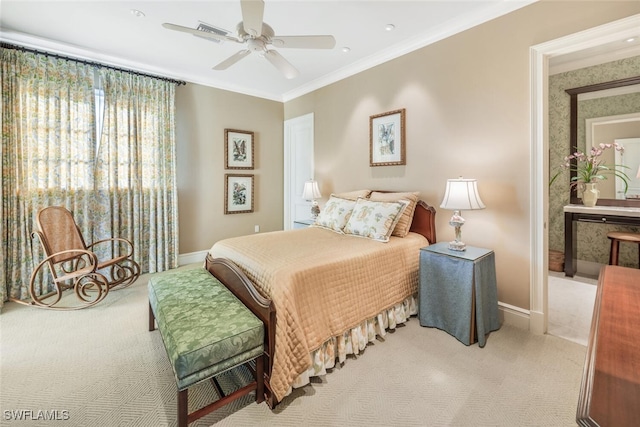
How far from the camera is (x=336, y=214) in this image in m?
3.26

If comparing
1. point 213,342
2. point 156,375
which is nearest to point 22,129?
point 156,375

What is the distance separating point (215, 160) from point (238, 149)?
0.45 metres

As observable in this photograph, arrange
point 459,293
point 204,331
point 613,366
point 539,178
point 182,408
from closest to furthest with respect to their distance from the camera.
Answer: point 613,366, point 182,408, point 204,331, point 459,293, point 539,178

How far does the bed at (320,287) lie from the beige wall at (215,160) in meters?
2.05

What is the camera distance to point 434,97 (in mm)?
3098

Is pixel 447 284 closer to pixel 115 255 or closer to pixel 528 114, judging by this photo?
pixel 528 114

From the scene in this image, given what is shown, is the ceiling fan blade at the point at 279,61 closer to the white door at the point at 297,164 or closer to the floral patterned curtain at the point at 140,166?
the white door at the point at 297,164

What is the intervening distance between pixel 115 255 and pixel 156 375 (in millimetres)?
2378

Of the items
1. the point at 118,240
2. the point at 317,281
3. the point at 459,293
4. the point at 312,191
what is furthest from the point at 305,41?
the point at 118,240

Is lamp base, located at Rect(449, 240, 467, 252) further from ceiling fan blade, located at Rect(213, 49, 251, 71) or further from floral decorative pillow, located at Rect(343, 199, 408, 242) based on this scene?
ceiling fan blade, located at Rect(213, 49, 251, 71)

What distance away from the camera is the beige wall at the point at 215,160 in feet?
14.2

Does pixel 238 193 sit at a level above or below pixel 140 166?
below

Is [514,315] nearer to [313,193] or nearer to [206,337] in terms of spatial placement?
[206,337]

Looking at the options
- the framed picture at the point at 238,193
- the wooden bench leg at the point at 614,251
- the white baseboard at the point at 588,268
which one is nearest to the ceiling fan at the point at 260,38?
the framed picture at the point at 238,193
